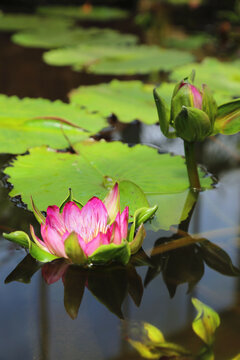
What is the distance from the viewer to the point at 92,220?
34.2 inches

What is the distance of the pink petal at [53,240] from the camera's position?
83cm

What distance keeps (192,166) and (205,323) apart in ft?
1.53

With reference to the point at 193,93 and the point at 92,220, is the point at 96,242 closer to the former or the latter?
the point at 92,220

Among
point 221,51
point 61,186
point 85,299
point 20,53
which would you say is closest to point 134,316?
point 85,299

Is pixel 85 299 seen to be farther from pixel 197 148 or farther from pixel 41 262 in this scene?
pixel 197 148

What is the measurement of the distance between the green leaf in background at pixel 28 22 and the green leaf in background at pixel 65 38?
0.11m

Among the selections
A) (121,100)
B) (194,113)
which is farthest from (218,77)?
(194,113)

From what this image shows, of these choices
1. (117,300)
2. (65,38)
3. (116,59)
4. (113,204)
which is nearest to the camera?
(117,300)

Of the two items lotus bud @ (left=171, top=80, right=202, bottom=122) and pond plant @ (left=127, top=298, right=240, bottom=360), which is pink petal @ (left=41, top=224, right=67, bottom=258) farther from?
lotus bud @ (left=171, top=80, right=202, bottom=122)

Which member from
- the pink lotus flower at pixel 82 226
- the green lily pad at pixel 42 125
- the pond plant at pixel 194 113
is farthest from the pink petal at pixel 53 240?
the green lily pad at pixel 42 125

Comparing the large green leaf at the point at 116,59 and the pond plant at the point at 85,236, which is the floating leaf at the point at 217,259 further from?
the large green leaf at the point at 116,59

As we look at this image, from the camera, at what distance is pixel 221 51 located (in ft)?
9.56

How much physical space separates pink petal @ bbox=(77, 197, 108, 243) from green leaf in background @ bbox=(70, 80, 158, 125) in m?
0.74

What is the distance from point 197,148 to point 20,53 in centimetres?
163
